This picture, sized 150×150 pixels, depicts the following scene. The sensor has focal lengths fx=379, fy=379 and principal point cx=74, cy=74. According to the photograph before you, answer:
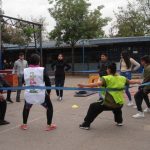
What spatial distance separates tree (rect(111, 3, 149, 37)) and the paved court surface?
35.5 metres

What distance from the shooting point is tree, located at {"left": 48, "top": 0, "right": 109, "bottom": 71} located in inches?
1216

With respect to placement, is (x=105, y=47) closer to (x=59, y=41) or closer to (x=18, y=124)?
(x=59, y=41)

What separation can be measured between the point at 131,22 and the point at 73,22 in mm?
16693

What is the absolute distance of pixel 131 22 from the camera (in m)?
45.9

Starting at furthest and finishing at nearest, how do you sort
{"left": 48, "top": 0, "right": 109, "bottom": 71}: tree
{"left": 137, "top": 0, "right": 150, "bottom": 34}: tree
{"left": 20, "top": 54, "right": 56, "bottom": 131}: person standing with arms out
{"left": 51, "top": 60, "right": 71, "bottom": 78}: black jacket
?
{"left": 137, "top": 0, "right": 150, "bottom": 34}: tree < {"left": 48, "top": 0, "right": 109, "bottom": 71}: tree < {"left": 51, "top": 60, "right": 71, "bottom": 78}: black jacket < {"left": 20, "top": 54, "right": 56, "bottom": 131}: person standing with arms out

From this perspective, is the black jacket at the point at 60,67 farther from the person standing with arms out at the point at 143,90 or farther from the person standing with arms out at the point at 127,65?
the person standing with arms out at the point at 143,90

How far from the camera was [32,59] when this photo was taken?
7703mm

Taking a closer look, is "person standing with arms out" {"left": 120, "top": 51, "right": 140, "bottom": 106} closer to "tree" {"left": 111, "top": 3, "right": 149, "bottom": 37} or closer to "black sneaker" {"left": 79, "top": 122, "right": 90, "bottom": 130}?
"black sneaker" {"left": 79, "top": 122, "right": 90, "bottom": 130}

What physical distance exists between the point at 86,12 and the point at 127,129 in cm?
2433

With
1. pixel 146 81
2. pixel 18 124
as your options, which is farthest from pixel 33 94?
pixel 146 81

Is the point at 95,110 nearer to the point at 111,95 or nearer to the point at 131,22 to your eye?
the point at 111,95

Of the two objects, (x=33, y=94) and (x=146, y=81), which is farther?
(x=146, y=81)

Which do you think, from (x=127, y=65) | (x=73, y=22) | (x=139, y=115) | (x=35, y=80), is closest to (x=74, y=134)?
(x=35, y=80)

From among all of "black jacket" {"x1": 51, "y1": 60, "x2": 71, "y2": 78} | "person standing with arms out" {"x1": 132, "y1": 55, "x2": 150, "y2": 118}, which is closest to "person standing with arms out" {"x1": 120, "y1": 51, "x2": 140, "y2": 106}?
"person standing with arms out" {"x1": 132, "y1": 55, "x2": 150, "y2": 118}
